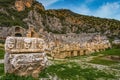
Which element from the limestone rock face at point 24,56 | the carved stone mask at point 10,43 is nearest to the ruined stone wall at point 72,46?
the limestone rock face at point 24,56

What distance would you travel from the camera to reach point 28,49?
64.4 feet

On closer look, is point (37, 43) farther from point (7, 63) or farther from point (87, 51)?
point (87, 51)

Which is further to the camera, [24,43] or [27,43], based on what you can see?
Result: [27,43]

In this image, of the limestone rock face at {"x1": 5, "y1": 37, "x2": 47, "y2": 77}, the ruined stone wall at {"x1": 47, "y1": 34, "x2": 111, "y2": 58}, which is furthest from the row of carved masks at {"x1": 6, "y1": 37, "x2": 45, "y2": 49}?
the ruined stone wall at {"x1": 47, "y1": 34, "x2": 111, "y2": 58}

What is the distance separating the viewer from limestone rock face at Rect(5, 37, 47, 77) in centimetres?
1883

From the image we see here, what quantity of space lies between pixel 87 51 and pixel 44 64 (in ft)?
211

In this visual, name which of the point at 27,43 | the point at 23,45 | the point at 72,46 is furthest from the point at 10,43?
the point at 72,46

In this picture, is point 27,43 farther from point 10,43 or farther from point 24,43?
point 10,43

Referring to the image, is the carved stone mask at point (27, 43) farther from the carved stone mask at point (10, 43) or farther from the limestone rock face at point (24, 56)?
the carved stone mask at point (10, 43)

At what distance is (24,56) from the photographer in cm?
1928

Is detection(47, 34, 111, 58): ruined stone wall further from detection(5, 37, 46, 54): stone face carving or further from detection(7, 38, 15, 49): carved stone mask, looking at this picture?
detection(7, 38, 15, 49): carved stone mask

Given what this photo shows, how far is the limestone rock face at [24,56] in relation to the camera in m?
18.8

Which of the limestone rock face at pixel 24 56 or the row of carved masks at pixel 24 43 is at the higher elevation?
the row of carved masks at pixel 24 43

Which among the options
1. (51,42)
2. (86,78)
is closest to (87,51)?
(51,42)
